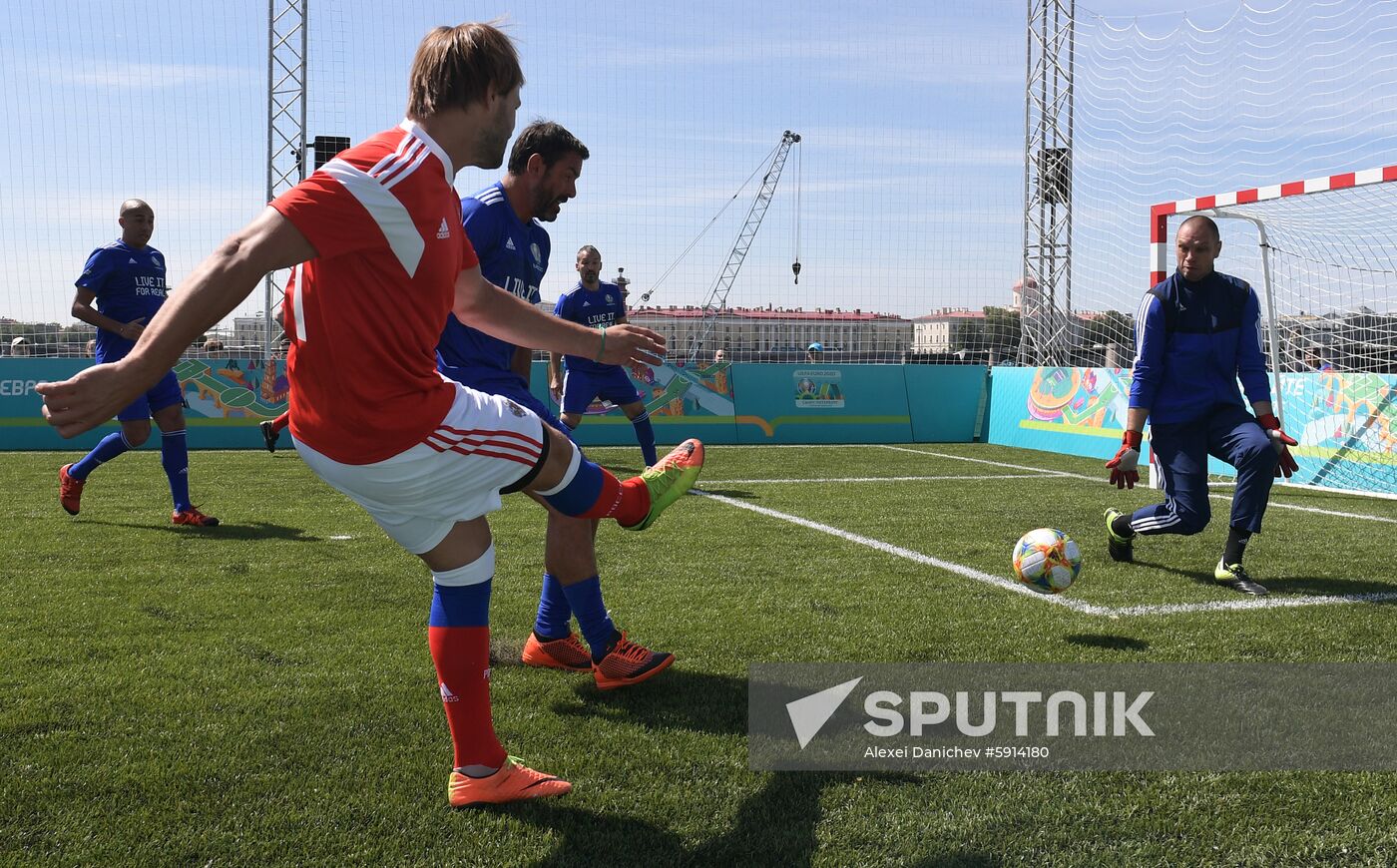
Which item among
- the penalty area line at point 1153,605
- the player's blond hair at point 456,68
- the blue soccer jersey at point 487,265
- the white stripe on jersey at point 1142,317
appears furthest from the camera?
the white stripe on jersey at point 1142,317

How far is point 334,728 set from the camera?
3.04 meters

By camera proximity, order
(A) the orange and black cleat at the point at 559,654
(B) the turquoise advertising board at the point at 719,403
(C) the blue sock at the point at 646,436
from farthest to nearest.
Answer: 1. (B) the turquoise advertising board at the point at 719,403
2. (C) the blue sock at the point at 646,436
3. (A) the orange and black cleat at the point at 559,654

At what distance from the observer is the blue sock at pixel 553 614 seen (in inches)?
148

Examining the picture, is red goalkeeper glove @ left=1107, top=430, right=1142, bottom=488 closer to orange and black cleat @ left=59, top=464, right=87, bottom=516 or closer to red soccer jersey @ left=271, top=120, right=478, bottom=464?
red soccer jersey @ left=271, top=120, right=478, bottom=464

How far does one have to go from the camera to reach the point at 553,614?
3770mm

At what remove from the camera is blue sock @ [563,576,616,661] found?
11.5 feet

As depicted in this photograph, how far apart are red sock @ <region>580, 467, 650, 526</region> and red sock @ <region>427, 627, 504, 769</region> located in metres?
0.54

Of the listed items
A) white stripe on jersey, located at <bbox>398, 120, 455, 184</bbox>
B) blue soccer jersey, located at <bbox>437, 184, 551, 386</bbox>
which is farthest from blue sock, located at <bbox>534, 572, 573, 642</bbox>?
white stripe on jersey, located at <bbox>398, 120, 455, 184</bbox>

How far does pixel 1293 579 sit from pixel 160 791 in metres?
5.36

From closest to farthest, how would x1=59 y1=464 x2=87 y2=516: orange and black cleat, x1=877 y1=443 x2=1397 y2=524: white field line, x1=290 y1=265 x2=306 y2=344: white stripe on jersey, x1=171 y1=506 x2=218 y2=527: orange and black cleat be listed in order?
x1=290 y1=265 x2=306 y2=344: white stripe on jersey → x1=171 y1=506 x2=218 y2=527: orange and black cleat → x1=59 y1=464 x2=87 y2=516: orange and black cleat → x1=877 y1=443 x2=1397 y2=524: white field line

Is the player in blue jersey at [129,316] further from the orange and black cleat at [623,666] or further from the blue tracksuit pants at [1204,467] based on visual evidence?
the blue tracksuit pants at [1204,467]

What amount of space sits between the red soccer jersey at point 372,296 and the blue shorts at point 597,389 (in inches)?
291

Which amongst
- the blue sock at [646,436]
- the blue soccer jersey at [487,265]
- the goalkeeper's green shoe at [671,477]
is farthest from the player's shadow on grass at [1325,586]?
the blue sock at [646,436]

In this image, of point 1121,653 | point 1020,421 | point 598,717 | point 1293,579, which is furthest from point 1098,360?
point 598,717
